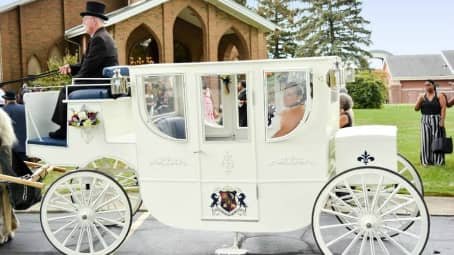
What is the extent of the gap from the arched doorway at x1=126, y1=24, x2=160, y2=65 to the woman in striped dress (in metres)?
13.5

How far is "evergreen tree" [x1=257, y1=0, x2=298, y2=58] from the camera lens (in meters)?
42.5

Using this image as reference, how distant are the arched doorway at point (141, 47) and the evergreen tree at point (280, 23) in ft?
60.6

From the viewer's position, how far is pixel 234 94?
5.45 metres

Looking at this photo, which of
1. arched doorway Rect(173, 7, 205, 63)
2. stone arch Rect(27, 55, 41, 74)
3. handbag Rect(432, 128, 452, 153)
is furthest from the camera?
arched doorway Rect(173, 7, 205, 63)

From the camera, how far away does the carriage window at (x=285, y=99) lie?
477 centimetres

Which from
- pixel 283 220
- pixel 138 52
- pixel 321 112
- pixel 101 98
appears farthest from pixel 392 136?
pixel 138 52

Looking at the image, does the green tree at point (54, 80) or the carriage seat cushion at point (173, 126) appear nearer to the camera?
the carriage seat cushion at point (173, 126)

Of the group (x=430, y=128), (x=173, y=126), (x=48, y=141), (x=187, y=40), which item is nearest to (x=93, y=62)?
(x=48, y=141)

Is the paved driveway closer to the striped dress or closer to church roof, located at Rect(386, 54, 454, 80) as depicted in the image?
the striped dress

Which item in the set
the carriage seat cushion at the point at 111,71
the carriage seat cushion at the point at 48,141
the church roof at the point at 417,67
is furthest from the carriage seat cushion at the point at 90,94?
the church roof at the point at 417,67

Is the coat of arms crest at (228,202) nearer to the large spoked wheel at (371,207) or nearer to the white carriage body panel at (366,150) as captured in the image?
the large spoked wheel at (371,207)

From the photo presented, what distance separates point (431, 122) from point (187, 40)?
1659 cm

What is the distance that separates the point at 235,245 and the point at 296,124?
4.27 ft

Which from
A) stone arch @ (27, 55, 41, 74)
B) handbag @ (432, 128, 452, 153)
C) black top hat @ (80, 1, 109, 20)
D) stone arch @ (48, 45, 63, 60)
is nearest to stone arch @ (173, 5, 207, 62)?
stone arch @ (48, 45, 63, 60)
